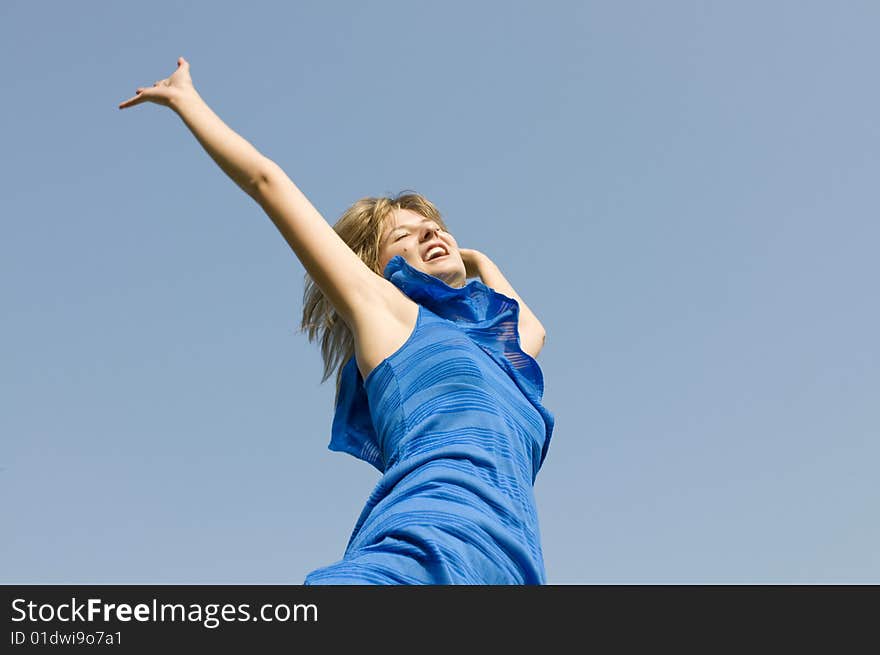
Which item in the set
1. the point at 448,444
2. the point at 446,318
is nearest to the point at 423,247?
the point at 446,318

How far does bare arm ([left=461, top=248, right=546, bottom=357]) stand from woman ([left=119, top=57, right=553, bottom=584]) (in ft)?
1.55

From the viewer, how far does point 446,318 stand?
137 inches

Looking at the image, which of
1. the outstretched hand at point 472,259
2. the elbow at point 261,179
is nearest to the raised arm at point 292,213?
the elbow at point 261,179

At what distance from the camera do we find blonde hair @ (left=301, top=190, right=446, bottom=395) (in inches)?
150

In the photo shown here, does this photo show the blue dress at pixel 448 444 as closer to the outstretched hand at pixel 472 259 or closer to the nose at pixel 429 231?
the nose at pixel 429 231

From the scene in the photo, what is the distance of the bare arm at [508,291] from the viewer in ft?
13.6

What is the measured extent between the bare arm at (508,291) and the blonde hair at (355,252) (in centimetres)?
62

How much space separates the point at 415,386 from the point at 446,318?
60 cm

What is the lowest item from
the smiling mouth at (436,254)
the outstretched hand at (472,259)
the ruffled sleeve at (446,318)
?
the ruffled sleeve at (446,318)

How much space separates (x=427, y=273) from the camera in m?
3.69

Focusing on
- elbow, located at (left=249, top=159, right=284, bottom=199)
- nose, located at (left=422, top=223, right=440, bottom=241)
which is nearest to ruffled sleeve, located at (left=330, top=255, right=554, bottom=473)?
nose, located at (left=422, top=223, right=440, bottom=241)

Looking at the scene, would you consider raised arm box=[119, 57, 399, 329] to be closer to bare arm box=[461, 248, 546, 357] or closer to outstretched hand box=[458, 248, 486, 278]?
bare arm box=[461, 248, 546, 357]

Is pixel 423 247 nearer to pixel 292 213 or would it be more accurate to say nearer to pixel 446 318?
pixel 446 318
